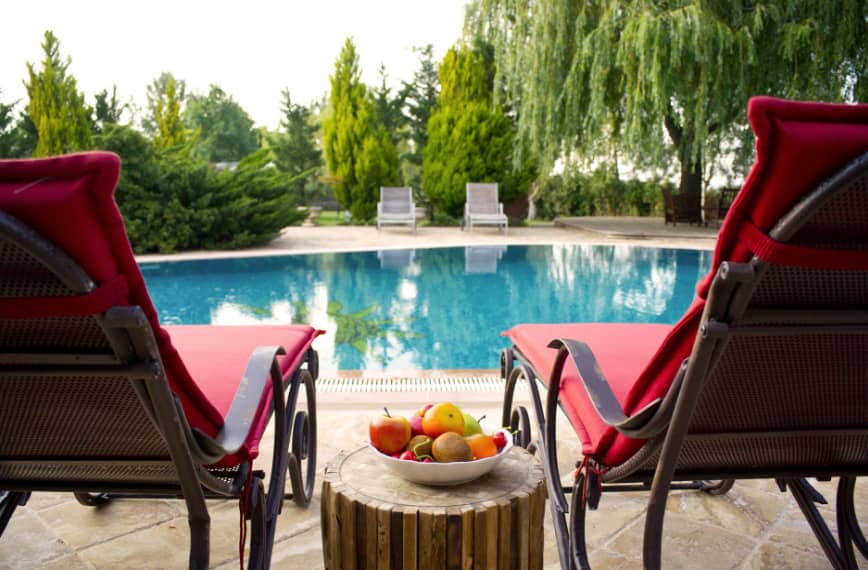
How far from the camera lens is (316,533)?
179cm

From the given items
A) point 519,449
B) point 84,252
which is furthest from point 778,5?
point 84,252

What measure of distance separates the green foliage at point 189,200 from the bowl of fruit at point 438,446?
909 cm

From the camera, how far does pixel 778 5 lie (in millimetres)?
9523

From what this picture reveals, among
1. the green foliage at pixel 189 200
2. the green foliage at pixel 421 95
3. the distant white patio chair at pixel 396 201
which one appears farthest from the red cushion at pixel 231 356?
the green foliage at pixel 421 95

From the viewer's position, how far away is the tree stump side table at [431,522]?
1187mm

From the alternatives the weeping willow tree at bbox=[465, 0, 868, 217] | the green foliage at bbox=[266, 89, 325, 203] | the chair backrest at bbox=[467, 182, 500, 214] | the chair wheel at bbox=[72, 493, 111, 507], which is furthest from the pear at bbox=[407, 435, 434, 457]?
the green foliage at bbox=[266, 89, 325, 203]

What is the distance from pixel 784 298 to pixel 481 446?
0.62 metres

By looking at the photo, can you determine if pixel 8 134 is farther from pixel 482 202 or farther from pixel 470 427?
pixel 470 427

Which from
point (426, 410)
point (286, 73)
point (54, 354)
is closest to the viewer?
point (54, 354)

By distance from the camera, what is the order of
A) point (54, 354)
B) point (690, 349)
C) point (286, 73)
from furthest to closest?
point (286, 73) → point (690, 349) → point (54, 354)

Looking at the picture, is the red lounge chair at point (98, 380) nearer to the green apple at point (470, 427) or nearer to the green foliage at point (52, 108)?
the green apple at point (470, 427)

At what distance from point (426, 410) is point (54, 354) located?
753mm

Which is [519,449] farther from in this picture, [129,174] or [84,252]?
[129,174]

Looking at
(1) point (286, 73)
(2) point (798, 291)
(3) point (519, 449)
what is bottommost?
(3) point (519, 449)
